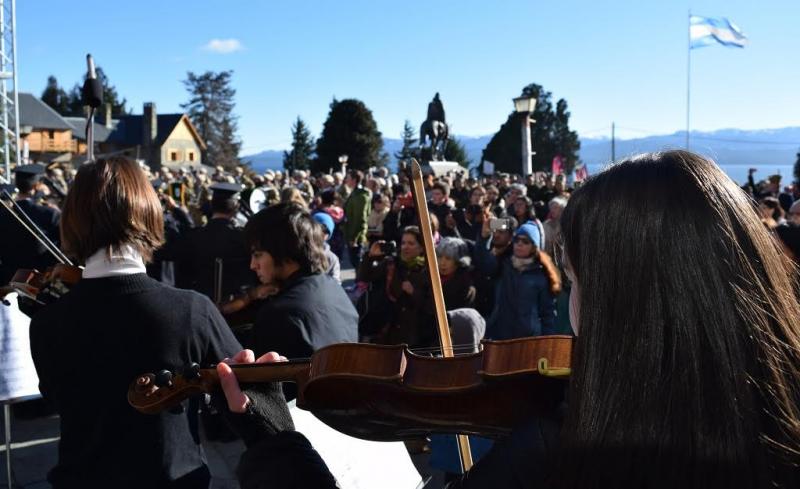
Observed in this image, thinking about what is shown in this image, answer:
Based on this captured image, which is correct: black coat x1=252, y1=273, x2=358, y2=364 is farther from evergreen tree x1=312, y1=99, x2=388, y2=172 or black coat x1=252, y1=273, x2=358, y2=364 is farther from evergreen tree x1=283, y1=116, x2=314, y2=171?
evergreen tree x1=283, y1=116, x2=314, y2=171

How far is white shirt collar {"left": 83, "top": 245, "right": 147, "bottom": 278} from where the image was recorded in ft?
6.77

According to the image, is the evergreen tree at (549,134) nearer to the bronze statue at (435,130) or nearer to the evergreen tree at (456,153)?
the evergreen tree at (456,153)

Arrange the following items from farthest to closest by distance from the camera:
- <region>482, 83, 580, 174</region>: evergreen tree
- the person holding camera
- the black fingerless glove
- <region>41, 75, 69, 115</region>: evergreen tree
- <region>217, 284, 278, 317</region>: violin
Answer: <region>41, 75, 69, 115</region>: evergreen tree, <region>482, 83, 580, 174</region>: evergreen tree, the person holding camera, <region>217, 284, 278, 317</region>: violin, the black fingerless glove

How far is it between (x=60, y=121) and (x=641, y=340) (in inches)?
2970

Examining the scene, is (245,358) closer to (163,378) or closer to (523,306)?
(163,378)

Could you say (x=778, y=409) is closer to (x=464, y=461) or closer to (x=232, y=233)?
(x=464, y=461)

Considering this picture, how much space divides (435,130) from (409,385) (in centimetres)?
2128

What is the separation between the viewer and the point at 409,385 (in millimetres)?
1546

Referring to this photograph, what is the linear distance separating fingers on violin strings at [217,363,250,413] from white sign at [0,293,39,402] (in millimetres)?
2001

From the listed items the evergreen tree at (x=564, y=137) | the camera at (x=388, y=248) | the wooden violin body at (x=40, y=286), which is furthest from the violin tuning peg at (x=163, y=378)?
the evergreen tree at (x=564, y=137)

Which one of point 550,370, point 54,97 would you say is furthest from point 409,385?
point 54,97

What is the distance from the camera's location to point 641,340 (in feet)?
3.32

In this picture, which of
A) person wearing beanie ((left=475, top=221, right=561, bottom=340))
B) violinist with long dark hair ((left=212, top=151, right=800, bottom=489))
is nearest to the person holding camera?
person wearing beanie ((left=475, top=221, right=561, bottom=340))

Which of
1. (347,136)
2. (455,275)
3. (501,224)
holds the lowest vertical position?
(455,275)
